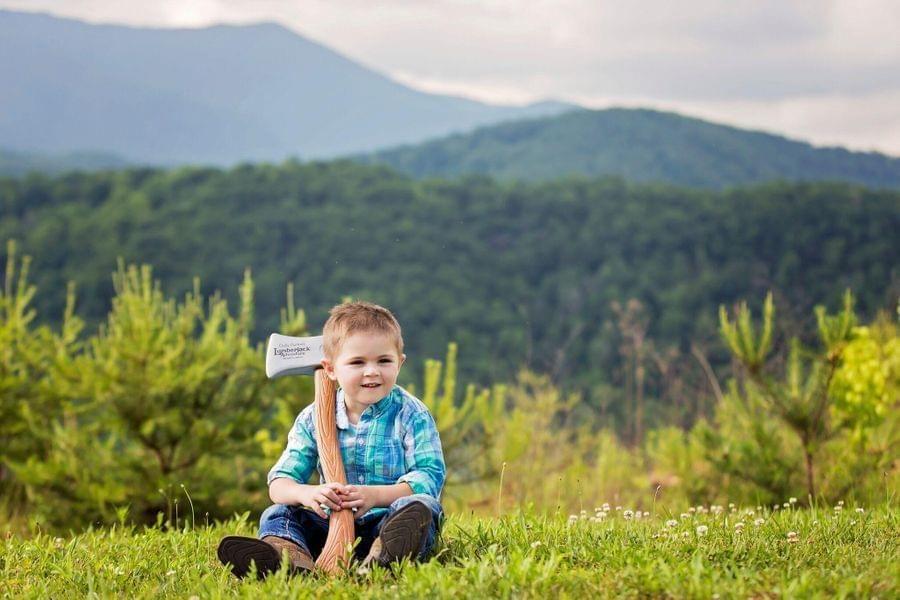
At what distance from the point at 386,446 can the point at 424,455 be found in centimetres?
15

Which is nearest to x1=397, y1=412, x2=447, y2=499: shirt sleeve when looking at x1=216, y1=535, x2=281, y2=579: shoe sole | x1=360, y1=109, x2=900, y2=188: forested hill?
x1=216, y1=535, x2=281, y2=579: shoe sole

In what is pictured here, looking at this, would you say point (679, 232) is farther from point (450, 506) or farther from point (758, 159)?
point (450, 506)

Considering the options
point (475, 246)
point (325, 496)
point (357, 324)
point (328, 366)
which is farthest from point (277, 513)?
point (475, 246)

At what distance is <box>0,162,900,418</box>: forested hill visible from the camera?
163 ft

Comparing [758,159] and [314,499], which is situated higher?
[758,159]

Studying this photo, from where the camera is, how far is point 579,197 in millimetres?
69000

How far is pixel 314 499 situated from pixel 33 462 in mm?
5950

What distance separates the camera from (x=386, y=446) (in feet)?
12.4

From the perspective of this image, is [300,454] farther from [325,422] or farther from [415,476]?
[415,476]

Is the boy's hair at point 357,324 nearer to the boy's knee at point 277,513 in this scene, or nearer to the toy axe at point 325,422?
the toy axe at point 325,422

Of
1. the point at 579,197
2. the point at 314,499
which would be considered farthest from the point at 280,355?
the point at 579,197

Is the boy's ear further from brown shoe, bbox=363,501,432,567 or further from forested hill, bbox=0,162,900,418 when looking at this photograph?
forested hill, bbox=0,162,900,418

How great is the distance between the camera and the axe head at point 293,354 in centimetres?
390

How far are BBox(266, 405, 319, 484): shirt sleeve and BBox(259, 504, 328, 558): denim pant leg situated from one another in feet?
0.38
